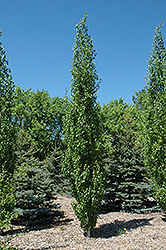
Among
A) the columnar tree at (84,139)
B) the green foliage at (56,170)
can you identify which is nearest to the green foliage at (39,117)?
the green foliage at (56,170)

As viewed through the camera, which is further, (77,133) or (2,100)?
(77,133)

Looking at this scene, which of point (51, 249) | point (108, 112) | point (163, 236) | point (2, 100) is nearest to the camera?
point (51, 249)

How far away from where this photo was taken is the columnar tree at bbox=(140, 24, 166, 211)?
7.61 m

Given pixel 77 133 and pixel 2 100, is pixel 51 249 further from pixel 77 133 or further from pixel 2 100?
pixel 2 100

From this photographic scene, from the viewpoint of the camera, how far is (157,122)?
304 inches

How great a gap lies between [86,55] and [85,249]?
5.06m

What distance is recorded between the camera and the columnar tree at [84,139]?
6.09m

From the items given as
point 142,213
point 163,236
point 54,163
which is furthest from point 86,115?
point 54,163

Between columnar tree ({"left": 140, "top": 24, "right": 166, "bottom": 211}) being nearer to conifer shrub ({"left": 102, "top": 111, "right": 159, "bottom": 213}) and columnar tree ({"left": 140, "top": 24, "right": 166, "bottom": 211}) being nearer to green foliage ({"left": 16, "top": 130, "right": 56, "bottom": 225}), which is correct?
conifer shrub ({"left": 102, "top": 111, "right": 159, "bottom": 213})

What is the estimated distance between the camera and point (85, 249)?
518 centimetres

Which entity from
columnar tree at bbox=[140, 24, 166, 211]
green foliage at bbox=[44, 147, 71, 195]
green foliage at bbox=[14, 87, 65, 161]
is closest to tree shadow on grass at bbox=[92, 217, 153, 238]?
columnar tree at bbox=[140, 24, 166, 211]

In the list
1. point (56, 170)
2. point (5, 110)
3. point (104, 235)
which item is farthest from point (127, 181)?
point (5, 110)

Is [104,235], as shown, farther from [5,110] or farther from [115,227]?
[5,110]

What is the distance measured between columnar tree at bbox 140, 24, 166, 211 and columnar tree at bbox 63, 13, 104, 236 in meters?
2.30
